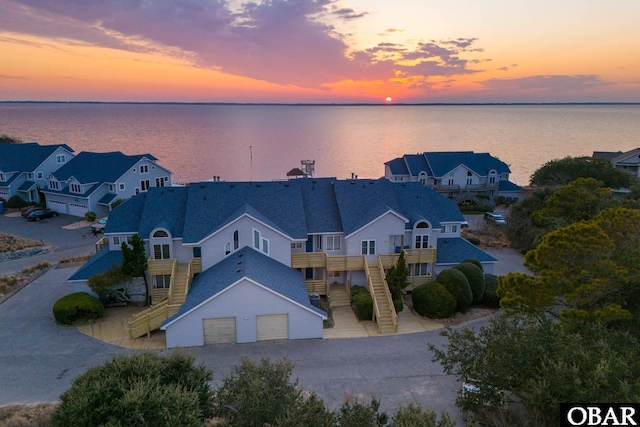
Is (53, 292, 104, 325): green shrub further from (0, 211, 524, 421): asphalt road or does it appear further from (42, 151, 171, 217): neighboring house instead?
(42, 151, 171, 217): neighboring house

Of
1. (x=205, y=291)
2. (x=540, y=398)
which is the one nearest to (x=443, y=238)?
(x=205, y=291)

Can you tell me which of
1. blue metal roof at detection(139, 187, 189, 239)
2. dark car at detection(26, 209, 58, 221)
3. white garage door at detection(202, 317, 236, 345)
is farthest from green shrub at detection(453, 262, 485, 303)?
dark car at detection(26, 209, 58, 221)

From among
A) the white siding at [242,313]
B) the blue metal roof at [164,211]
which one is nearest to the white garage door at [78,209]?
the blue metal roof at [164,211]

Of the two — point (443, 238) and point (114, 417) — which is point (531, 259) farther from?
point (114, 417)

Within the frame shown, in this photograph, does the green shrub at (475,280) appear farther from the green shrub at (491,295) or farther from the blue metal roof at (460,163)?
the blue metal roof at (460,163)

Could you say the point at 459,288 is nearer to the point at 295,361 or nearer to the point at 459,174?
the point at 295,361

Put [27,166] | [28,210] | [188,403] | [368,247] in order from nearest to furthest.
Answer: [188,403] → [368,247] → [28,210] → [27,166]

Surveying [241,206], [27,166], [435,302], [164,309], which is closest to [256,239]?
[241,206]
